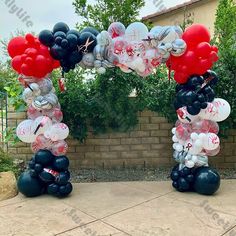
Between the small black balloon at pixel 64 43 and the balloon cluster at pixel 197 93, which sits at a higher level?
the small black balloon at pixel 64 43

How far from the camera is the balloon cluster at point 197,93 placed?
3.81 m

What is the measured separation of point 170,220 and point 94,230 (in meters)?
0.85

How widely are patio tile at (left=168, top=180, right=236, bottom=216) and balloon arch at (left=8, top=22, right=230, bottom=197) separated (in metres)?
0.11

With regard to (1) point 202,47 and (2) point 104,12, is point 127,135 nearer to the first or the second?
(1) point 202,47

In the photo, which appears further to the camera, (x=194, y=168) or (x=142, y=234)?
(x=194, y=168)

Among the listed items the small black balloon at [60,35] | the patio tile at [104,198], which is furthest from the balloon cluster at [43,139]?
the small black balloon at [60,35]

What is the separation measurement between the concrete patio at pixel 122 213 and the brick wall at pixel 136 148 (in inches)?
43.7

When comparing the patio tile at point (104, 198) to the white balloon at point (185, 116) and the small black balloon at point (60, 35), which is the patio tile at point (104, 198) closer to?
the white balloon at point (185, 116)

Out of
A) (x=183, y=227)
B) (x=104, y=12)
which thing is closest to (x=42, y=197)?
(x=183, y=227)

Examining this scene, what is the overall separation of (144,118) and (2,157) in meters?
2.58

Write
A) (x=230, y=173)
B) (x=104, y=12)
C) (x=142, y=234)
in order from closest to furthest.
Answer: (x=142, y=234) < (x=230, y=173) < (x=104, y=12)

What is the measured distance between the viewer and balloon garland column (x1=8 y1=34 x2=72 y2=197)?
3.76 meters

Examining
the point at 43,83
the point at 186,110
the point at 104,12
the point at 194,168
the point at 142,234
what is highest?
the point at 104,12

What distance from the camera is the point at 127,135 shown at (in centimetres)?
547
